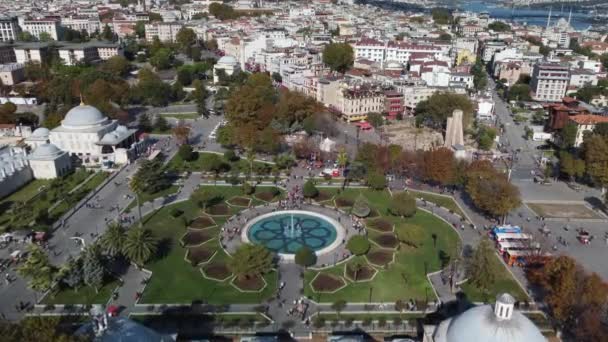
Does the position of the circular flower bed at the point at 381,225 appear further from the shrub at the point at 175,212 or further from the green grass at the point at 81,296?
the green grass at the point at 81,296

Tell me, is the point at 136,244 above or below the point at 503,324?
below

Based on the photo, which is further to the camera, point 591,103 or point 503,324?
point 591,103

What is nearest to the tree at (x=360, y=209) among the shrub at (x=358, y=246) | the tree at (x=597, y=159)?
the shrub at (x=358, y=246)

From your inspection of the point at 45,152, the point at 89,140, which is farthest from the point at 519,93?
the point at 45,152

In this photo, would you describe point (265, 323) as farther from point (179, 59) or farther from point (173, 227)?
point (179, 59)

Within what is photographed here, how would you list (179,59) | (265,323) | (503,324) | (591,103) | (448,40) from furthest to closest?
(448,40)
(179,59)
(591,103)
(265,323)
(503,324)

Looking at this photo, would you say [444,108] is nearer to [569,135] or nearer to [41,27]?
[569,135]

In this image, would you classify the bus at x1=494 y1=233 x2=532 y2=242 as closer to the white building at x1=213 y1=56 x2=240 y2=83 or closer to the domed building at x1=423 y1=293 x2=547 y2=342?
the domed building at x1=423 y1=293 x2=547 y2=342

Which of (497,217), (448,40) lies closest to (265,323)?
(497,217)
